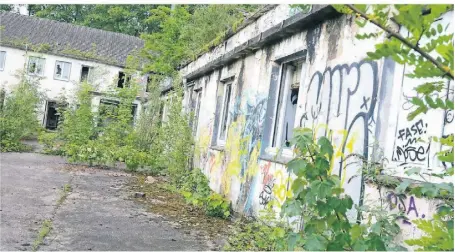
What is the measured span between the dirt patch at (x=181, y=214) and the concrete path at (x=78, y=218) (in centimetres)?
22

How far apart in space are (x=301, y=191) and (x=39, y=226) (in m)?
3.88

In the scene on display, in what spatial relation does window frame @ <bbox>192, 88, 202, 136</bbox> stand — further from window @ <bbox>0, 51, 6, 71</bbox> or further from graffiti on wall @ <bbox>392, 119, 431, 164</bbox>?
window @ <bbox>0, 51, 6, 71</bbox>

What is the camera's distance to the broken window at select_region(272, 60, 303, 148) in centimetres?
688

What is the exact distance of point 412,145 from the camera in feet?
12.7

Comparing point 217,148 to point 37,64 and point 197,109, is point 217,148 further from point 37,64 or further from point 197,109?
point 37,64

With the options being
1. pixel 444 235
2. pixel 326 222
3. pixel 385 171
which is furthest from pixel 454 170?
pixel 385 171

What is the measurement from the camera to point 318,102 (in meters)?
5.55

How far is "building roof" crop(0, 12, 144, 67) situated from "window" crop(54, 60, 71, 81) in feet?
2.47

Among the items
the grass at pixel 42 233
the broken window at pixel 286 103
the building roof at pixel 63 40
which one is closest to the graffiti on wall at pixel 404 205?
the broken window at pixel 286 103

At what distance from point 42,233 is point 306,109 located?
374 cm

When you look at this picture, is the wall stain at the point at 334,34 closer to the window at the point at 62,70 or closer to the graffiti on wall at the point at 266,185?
the graffiti on wall at the point at 266,185

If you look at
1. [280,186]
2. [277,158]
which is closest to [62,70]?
[277,158]

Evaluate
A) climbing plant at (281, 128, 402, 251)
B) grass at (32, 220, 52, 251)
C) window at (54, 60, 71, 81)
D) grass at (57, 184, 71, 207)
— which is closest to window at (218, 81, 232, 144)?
grass at (57, 184, 71, 207)

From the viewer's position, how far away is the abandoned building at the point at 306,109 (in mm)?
4016
